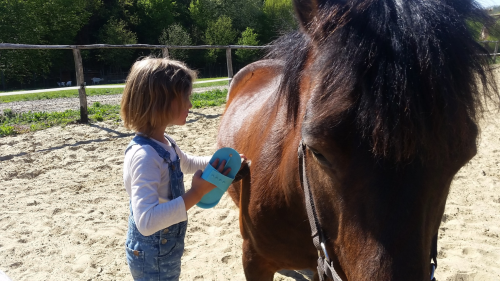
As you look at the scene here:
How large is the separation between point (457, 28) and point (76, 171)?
4.70 metres

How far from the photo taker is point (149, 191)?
4.29ft

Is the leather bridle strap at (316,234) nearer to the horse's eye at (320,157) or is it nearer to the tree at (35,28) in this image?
the horse's eye at (320,157)

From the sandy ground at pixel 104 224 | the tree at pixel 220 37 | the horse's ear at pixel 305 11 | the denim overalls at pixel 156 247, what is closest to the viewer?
the horse's ear at pixel 305 11

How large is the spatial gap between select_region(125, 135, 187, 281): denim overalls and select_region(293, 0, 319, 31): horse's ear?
2.59ft

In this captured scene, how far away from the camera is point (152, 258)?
147cm

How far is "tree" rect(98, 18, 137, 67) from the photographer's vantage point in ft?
109

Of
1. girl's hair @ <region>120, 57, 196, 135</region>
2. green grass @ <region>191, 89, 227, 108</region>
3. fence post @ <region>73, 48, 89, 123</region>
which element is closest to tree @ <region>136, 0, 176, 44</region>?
green grass @ <region>191, 89, 227, 108</region>

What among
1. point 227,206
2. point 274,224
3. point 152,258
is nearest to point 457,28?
point 274,224

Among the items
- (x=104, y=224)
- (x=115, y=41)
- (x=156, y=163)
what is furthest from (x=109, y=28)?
(x=156, y=163)

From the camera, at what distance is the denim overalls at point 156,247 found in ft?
4.80

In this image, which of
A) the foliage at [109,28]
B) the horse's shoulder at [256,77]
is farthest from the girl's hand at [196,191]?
the foliage at [109,28]

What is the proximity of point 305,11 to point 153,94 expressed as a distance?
702 millimetres

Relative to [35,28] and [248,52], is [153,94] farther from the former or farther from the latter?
[35,28]

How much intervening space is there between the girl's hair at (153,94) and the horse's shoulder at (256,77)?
1.09 m
